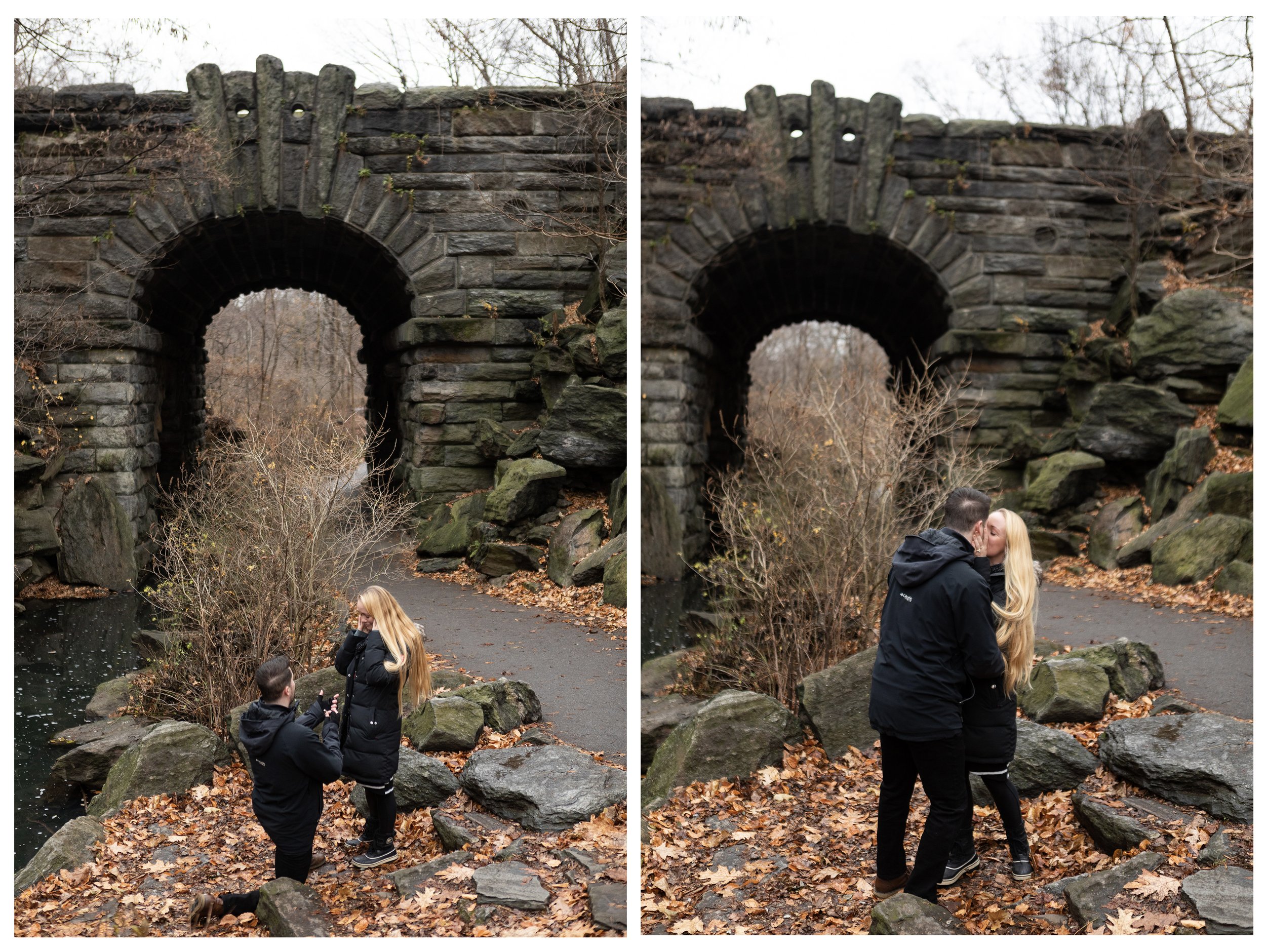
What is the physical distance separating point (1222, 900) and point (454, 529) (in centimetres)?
321

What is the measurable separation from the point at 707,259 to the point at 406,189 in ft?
15.1

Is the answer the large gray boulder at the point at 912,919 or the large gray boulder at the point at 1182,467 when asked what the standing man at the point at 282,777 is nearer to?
the large gray boulder at the point at 912,919

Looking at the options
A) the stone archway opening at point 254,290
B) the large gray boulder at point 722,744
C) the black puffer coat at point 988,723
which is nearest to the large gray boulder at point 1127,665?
the large gray boulder at point 722,744

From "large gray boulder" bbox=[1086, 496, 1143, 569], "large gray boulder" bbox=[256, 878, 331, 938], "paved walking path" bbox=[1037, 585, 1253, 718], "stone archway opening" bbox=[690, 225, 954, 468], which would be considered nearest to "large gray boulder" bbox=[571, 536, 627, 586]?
"large gray boulder" bbox=[256, 878, 331, 938]

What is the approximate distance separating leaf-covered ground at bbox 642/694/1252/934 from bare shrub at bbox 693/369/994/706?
1.17 metres

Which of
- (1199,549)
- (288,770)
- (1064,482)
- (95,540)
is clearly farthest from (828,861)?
(1064,482)

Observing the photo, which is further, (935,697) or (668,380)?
(668,380)

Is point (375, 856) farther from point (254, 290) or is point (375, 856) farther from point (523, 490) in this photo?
point (254, 290)

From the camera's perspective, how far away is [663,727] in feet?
18.5

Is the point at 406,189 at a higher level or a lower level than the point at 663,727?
higher

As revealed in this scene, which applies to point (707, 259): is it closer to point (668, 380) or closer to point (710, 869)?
point (668, 380)

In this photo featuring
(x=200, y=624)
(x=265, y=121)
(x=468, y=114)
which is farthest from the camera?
(x=265, y=121)

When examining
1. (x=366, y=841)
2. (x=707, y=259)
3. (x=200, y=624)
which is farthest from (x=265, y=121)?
(x=707, y=259)

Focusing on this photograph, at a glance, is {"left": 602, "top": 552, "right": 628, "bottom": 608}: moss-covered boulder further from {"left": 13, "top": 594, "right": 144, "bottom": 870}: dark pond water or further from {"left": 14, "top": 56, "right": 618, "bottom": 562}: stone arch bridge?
{"left": 13, "top": 594, "right": 144, "bottom": 870}: dark pond water
